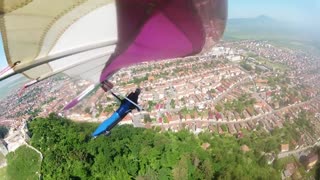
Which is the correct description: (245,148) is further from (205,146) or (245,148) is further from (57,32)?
(57,32)

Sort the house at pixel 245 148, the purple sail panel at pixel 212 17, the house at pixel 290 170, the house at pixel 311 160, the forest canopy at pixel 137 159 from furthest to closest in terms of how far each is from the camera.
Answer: the house at pixel 311 160 → the house at pixel 245 148 → the house at pixel 290 170 → the forest canopy at pixel 137 159 → the purple sail panel at pixel 212 17

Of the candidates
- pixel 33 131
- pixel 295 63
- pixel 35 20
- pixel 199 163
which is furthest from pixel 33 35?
pixel 295 63

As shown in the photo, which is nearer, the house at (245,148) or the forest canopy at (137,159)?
the forest canopy at (137,159)

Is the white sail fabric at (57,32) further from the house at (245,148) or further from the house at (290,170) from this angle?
the house at (245,148)

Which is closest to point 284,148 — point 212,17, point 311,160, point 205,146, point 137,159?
point 311,160

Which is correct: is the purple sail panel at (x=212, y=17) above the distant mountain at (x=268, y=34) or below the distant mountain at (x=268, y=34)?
above

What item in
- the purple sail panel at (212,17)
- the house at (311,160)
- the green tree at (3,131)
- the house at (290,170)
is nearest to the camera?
the purple sail panel at (212,17)

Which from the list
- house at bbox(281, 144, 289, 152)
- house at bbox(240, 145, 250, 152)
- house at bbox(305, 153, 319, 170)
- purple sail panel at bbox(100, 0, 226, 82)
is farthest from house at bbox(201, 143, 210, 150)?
purple sail panel at bbox(100, 0, 226, 82)

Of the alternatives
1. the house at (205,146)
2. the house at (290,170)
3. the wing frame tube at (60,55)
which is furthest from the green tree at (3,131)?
the wing frame tube at (60,55)

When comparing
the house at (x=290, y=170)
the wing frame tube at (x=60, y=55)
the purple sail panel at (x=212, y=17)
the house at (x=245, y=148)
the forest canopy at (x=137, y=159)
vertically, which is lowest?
the house at (x=290, y=170)
